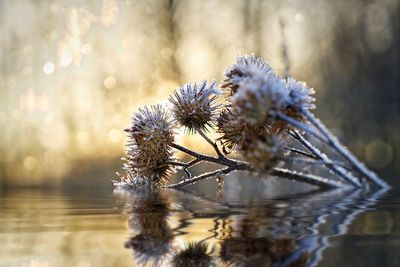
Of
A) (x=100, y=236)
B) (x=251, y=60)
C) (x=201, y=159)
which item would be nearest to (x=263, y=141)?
(x=100, y=236)

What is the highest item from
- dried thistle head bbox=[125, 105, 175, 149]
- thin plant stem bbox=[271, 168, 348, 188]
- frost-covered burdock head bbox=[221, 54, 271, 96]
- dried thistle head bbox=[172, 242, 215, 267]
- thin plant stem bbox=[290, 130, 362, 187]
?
frost-covered burdock head bbox=[221, 54, 271, 96]

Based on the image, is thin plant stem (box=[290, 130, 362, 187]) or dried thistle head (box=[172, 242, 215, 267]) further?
thin plant stem (box=[290, 130, 362, 187])

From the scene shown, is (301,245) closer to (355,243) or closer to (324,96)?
(355,243)

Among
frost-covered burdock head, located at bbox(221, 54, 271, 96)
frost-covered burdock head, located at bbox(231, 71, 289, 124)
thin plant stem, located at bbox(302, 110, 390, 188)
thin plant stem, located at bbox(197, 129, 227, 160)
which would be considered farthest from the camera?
thin plant stem, located at bbox(197, 129, 227, 160)

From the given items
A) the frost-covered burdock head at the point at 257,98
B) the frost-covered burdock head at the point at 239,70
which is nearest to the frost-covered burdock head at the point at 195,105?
the frost-covered burdock head at the point at 239,70

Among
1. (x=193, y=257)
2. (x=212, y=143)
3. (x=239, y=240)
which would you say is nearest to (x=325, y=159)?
(x=212, y=143)

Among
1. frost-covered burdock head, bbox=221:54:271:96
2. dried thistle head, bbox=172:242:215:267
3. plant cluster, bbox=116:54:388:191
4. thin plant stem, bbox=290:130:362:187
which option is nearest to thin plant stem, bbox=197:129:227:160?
plant cluster, bbox=116:54:388:191

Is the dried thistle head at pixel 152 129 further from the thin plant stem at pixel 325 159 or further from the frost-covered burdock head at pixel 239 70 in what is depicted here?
the thin plant stem at pixel 325 159

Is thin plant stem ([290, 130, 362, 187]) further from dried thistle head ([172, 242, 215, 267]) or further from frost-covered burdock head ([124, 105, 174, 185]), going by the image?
dried thistle head ([172, 242, 215, 267])
